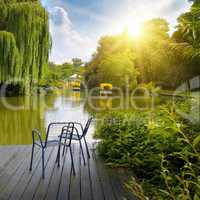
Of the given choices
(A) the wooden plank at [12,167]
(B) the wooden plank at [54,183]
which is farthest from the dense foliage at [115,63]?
(B) the wooden plank at [54,183]

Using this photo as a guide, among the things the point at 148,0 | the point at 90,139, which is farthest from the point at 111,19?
the point at 90,139

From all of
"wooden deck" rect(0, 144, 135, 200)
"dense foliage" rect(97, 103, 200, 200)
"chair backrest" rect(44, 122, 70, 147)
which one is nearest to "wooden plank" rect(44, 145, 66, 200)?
"wooden deck" rect(0, 144, 135, 200)

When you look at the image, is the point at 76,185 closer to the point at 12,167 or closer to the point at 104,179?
the point at 104,179

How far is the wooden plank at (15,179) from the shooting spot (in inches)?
72.6

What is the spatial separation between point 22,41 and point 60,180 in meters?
8.59

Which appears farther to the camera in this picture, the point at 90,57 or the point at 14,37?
the point at 90,57

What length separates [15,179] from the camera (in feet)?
7.00

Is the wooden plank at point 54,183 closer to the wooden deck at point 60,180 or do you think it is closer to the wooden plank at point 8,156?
the wooden deck at point 60,180

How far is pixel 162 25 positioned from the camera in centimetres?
2141

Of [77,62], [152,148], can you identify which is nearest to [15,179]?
[152,148]

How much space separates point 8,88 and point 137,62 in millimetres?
13739

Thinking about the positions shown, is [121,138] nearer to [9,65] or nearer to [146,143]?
[146,143]

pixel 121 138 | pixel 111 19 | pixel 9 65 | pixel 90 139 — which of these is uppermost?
pixel 111 19

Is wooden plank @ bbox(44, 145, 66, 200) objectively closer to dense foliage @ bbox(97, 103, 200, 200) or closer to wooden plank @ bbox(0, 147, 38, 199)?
wooden plank @ bbox(0, 147, 38, 199)
